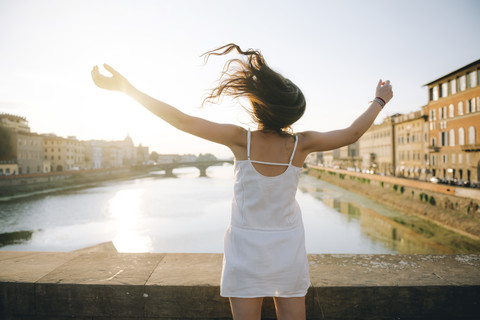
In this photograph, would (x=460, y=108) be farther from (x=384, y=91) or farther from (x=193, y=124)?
(x=193, y=124)

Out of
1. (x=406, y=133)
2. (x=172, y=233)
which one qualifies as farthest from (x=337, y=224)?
(x=406, y=133)

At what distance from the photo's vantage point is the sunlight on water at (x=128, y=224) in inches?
572

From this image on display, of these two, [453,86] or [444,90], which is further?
[444,90]

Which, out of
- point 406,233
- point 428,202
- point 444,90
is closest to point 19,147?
point 406,233

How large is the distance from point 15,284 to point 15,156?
47.2m

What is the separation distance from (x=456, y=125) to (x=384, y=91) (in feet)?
95.7

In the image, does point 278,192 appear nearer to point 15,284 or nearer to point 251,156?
point 251,156

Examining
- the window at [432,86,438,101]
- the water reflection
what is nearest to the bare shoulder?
the water reflection

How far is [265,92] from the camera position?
1.11 meters

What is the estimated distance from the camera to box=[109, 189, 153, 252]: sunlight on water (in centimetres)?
1452

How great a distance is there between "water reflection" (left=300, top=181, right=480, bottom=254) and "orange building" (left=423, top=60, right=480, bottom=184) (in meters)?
6.49

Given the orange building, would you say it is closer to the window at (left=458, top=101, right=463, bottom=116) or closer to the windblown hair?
the window at (left=458, top=101, right=463, bottom=116)

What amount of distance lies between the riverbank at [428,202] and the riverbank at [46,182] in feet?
102

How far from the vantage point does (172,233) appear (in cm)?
1661
